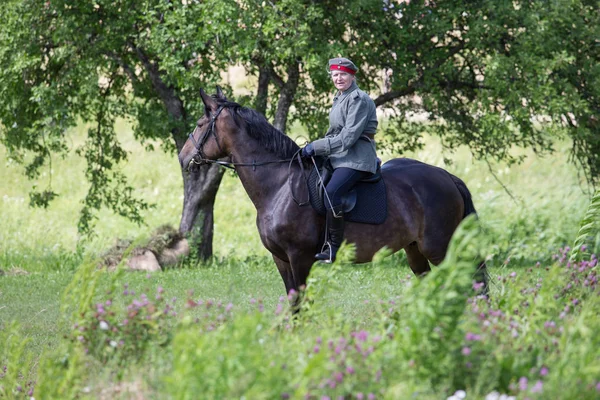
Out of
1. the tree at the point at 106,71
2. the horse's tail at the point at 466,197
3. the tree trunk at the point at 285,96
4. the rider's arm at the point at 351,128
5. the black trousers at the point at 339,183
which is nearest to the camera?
the rider's arm at the point at 351,128

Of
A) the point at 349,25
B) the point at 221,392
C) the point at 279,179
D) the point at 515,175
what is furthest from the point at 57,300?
the point at 515,175

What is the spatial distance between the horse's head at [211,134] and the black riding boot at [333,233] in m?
1.18

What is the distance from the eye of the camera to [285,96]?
14.6 meters

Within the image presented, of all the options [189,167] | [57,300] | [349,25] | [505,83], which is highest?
[349,25]

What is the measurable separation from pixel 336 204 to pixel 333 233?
0.29 m

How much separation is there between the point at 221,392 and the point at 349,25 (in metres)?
10.3

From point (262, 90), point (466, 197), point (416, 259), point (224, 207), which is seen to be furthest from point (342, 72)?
point (224, 207)

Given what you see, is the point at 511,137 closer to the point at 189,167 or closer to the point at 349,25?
the point at 349,25

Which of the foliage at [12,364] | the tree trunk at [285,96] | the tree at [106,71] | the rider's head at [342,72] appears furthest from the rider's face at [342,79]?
the tree trunk at [285,96]

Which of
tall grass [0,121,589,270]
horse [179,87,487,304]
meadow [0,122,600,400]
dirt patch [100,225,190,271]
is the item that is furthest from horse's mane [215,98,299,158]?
tall grass [0,121,589,270]

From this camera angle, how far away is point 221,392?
3875mm

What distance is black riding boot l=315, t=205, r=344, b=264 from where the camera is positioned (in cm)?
764

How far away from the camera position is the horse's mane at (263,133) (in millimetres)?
7848

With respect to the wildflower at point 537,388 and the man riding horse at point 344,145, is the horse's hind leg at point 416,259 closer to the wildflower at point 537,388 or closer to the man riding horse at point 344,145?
the man riding horse at point 344,145
